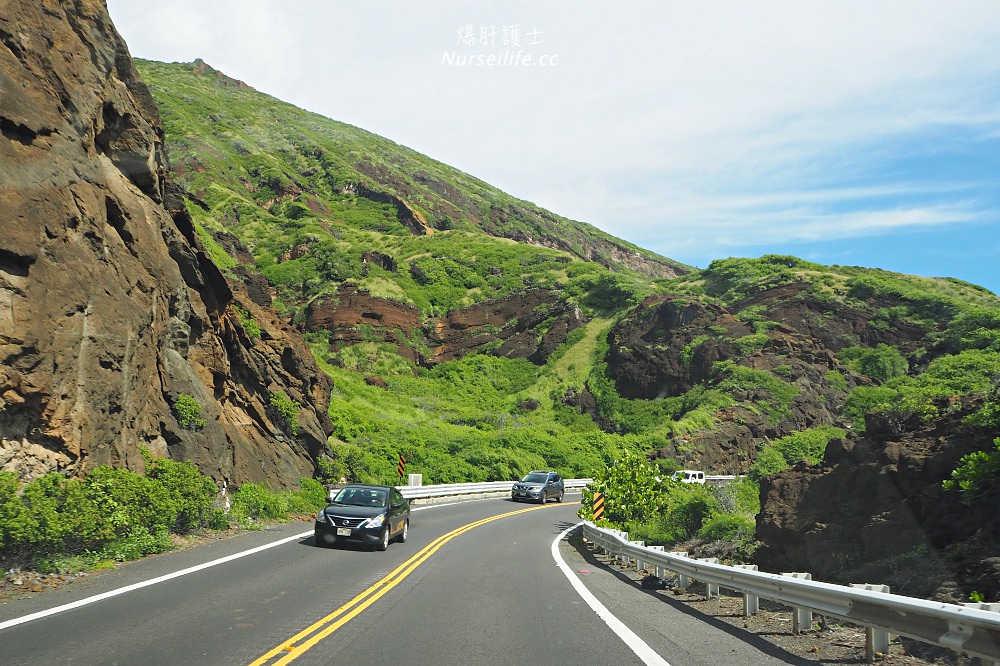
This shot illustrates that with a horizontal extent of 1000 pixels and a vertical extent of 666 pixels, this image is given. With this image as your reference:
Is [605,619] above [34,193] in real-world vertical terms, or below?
below

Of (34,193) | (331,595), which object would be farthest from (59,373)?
(331,595)

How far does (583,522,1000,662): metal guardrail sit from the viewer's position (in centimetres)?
456

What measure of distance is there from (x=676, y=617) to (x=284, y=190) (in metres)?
122

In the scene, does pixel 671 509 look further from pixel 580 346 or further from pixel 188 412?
pixel 580 346

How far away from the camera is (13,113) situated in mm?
12461

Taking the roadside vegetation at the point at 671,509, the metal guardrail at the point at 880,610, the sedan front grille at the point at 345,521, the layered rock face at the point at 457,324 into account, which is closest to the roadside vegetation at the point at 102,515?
the sedan front grille at the point at 345,521

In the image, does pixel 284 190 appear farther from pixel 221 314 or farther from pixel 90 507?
pixel 90 507

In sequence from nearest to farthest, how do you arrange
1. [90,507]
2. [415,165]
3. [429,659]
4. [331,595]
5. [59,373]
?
[429,659] → [331,595] → [90,507] → [59,373] → [415,165]

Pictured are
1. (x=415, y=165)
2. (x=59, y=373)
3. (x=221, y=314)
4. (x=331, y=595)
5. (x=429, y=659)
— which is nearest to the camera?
(x=429, y=659)

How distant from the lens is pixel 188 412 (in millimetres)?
17547

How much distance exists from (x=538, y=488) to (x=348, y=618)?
28629 millimetres

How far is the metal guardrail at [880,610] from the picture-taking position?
456 centimetres

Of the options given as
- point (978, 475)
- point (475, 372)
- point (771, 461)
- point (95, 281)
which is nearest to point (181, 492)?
point (95, 281)

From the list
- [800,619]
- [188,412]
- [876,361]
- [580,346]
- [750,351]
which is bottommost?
[800,619]
